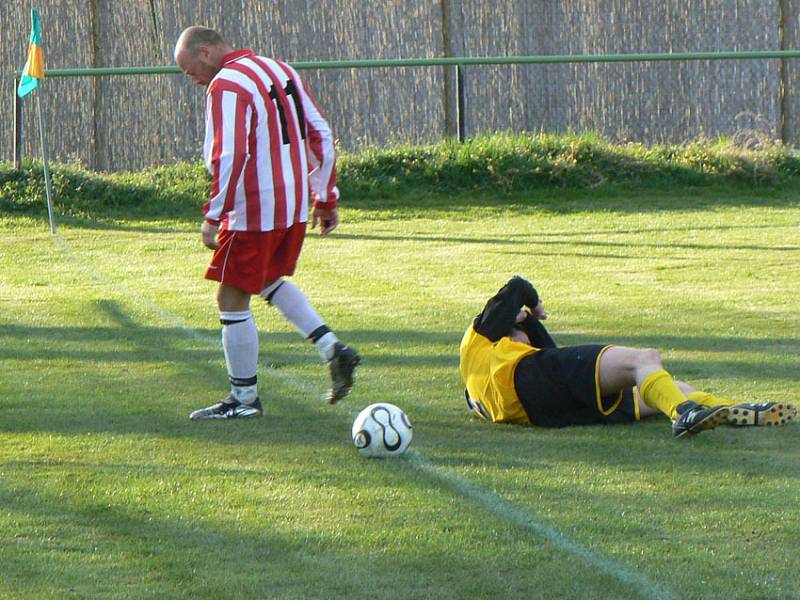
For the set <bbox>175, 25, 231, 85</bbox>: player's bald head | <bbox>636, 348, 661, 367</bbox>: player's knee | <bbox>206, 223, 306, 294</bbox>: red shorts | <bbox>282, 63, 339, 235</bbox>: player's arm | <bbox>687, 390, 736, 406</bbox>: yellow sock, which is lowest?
<bbox>687, 390, 736, 406</bbox>: yellow sock

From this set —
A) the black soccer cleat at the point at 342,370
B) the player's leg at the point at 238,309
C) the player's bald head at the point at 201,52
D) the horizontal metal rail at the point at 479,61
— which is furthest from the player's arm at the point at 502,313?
the horizontal metal rail at the point at 479,61

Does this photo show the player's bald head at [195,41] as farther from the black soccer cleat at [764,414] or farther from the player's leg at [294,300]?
the black soccer cleat at [764,414]

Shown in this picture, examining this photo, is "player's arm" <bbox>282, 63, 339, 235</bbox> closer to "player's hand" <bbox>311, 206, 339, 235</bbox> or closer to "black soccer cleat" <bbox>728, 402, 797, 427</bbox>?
"player's hand" <bbox>311, 206, 339, 235</bbox>

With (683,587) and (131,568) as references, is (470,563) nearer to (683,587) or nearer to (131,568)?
(683,587)

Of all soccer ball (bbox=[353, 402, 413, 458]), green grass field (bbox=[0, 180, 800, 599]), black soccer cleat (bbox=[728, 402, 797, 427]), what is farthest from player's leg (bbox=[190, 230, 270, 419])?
black soccer cleat (bbox=[728, 402, 797, 427])

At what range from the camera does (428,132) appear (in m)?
16.2

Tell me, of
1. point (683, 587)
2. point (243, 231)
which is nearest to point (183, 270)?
point (243, 231)

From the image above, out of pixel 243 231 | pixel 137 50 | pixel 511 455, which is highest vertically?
pixel 137 50

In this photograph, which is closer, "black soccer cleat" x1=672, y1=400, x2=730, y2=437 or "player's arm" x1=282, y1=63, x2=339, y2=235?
"black soccer cleat" x1=672, y1=400, x2=730, y2=437

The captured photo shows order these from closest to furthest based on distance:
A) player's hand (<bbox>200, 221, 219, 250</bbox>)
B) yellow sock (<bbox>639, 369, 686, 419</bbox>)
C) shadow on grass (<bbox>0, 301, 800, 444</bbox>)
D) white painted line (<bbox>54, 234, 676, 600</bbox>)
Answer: white painted line (<bbox>54, 234, 676, 600</bbox>) < yellow sock (<bbox>639, 369, 686, 419</bbox>) < player's hand (<bbox>200, 221, 219, 250</bbox>) < shadow on grass (<bbox>0, 301, 800, 444</bbox>)

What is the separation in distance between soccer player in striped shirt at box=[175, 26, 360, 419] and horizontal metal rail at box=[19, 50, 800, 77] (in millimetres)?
9192

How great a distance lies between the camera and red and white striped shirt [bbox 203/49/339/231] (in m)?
5.83

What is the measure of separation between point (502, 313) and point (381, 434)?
991 millimetres

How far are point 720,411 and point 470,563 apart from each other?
67.4 inches
